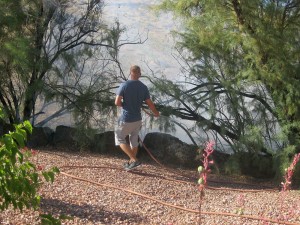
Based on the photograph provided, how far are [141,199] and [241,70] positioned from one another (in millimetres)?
3402

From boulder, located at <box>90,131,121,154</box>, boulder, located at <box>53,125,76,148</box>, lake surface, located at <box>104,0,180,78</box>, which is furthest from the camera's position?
boulder, located at <box>53,125,76,148</box>

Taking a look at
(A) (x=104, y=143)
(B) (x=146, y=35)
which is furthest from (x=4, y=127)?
(B) (x=146, y=35)

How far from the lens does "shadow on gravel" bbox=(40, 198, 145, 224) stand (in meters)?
4.73

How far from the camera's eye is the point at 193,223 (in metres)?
4.84

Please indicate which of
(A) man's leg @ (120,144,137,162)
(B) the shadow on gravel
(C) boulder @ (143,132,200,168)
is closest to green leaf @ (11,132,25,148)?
(B) the shadow on gravel

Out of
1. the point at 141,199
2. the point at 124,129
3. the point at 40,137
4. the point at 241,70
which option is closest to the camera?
the point at 141,199

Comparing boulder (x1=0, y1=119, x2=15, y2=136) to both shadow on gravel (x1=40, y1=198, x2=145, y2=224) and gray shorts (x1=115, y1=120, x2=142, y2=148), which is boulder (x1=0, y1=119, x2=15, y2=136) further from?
shadow on gravel (x1=40, y1=198, x2=145, y2=224)

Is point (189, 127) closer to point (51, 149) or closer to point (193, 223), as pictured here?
point (51, 149)

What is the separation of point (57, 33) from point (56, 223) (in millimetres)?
7400

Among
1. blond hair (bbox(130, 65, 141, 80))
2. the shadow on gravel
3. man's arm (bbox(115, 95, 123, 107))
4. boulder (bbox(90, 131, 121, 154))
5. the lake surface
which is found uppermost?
the lake surface

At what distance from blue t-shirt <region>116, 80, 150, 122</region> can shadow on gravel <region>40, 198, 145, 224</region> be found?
2.17 metres

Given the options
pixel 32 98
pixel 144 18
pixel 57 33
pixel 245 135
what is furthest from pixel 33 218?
Answer: pixel 144 18

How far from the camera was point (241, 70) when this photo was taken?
27.2 ft

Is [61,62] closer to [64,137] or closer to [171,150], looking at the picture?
[64,137]
